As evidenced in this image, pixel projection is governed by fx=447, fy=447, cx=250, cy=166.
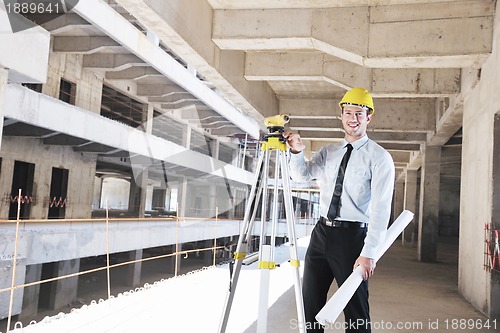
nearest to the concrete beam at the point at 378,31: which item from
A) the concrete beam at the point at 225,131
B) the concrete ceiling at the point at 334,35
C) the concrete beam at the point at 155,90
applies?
the concrete ceiling at the point at 334,35

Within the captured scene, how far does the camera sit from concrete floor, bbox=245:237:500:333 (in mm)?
5156

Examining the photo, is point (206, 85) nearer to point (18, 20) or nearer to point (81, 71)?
point (81, 71)

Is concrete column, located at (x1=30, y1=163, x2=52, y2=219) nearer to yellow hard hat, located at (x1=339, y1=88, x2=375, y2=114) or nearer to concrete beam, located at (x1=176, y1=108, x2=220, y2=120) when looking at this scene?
concrete beam, located at (x1=176, y1=108, x2=220, y2=120)

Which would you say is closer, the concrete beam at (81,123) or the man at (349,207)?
the man at (349,207)

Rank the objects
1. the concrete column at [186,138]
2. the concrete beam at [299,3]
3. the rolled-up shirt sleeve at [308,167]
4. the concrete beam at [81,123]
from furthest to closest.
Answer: the concrete column at [186,138], the concrete beam at [81,123], the concrete beam at [299,3], the rolled-up shirt sleeve at [308,167]

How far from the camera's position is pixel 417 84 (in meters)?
8.80

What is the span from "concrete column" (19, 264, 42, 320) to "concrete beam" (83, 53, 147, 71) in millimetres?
7903

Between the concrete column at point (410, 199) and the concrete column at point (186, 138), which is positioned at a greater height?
the concrete column at point (186, 138)

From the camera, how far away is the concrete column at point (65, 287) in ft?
56.3

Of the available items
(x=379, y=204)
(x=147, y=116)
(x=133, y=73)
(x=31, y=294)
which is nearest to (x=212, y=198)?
(x=147, y=116)

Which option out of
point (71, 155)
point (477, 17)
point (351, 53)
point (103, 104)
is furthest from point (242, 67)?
point (103, 104)

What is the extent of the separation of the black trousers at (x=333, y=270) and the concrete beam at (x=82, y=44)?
1409 centimetres

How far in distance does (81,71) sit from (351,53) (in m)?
14.2

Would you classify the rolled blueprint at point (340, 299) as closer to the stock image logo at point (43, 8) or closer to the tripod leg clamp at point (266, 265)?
the tripod leg clamp at point (266, 265)
